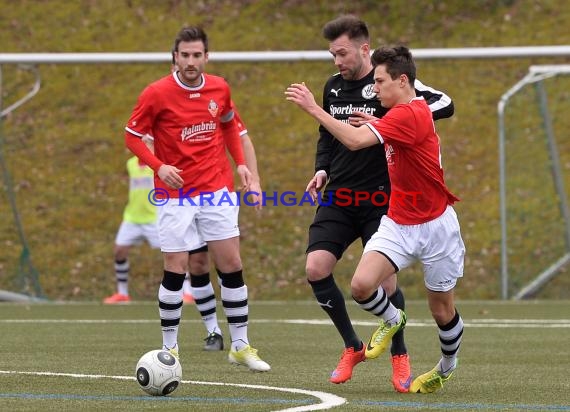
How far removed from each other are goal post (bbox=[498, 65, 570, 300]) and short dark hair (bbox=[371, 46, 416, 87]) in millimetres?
8518

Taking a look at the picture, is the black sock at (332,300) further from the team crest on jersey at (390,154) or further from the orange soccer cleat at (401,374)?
the team crest on jersey at (390,154)

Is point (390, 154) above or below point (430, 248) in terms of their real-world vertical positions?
above

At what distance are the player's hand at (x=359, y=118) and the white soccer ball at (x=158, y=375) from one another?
1668 mm

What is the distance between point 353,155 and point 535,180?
316 inches

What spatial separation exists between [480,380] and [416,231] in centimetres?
125

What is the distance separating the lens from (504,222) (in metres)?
15.7

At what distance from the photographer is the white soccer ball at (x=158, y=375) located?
7.05m

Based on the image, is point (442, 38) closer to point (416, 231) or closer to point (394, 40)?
point (394, 40)

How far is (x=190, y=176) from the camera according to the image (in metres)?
8.85

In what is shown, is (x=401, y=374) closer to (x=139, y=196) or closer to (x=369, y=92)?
(x=369, y=92)

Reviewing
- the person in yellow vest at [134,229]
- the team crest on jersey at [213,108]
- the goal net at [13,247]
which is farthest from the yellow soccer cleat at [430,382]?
the goal net at [13,247]

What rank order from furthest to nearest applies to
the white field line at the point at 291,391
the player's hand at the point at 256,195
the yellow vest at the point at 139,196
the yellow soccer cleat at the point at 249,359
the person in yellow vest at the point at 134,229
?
the yellow vest at the point at 139,196, the person in yellow vest at the point at 134,229, the player's hand at the point at 256,195, the yellow soccer cleat at the point at 249,359, the white field line at the point at 291,391

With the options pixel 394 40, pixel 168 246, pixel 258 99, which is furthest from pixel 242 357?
pixel 394 40

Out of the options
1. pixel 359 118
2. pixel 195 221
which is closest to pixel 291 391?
pixel 359 118
